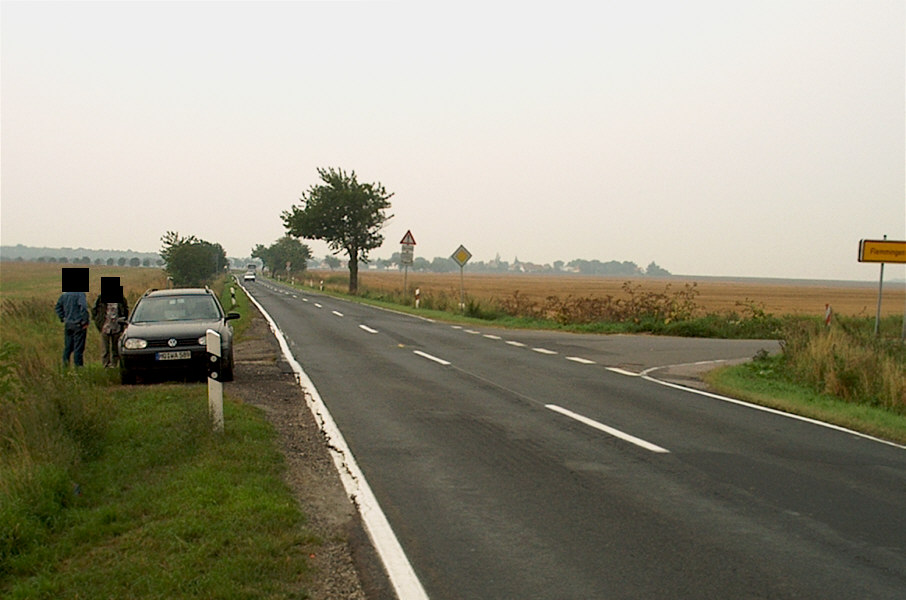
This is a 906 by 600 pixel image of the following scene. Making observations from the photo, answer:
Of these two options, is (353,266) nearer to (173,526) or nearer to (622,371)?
(622,371)

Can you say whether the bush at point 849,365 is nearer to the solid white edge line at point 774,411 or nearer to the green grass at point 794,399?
the green grass at point 794,399

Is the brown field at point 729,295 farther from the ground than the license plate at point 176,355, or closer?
closer

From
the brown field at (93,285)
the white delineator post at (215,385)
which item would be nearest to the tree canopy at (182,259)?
the brown field at (93,285)

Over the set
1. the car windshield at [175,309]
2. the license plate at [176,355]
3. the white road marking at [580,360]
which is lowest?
the white road marking at [580,360]

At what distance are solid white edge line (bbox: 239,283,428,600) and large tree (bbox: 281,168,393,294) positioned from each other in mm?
47168

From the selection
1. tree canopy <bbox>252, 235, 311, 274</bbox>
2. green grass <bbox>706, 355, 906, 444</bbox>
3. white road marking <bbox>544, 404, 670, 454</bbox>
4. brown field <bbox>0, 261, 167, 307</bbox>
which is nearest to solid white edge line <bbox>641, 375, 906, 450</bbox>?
green grass <bbox>706, 355, 906, 444</bbox>

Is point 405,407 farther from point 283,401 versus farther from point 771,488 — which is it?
point 771,488

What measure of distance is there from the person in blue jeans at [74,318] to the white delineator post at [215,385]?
6655 mm

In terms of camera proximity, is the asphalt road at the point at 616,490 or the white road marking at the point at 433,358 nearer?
the asphalt road at the point at 616,490

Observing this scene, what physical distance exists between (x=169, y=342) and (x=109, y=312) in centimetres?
271

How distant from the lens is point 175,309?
13922mm

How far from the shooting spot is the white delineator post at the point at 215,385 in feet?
27.3

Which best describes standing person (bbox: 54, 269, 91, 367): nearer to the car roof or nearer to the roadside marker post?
the car roof

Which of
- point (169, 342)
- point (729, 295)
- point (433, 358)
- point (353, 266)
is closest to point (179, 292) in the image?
point (169, 342)
